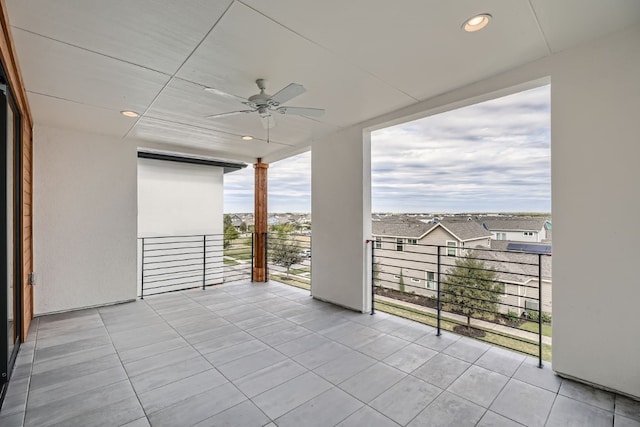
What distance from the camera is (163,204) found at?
562cm

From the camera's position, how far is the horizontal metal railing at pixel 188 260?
543 centimetres

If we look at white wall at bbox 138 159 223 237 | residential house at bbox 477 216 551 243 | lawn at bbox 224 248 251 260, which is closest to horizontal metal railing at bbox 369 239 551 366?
residential house at bbox 477 216 551 243

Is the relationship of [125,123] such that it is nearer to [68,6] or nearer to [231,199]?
[68,6]

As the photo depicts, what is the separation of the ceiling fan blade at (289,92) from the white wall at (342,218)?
5.58 ft

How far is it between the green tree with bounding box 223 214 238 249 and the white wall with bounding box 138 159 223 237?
0.17 metres

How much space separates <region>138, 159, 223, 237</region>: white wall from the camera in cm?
543

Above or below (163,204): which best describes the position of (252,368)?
below

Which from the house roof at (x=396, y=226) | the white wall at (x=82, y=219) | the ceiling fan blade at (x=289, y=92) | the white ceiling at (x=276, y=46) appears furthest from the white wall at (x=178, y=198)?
the ceiling fan blade at (x=289, y=92)

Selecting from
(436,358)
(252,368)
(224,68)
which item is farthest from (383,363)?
(224,68)

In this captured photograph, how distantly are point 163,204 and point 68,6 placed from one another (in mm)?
4356

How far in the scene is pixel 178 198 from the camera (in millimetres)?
5812

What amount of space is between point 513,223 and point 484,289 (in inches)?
29.4

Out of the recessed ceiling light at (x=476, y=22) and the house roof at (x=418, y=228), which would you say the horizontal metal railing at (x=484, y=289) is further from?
the recessed ceiling light at (x=476, y=22)

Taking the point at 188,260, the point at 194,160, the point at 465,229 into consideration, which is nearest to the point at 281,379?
the point at 465,229
